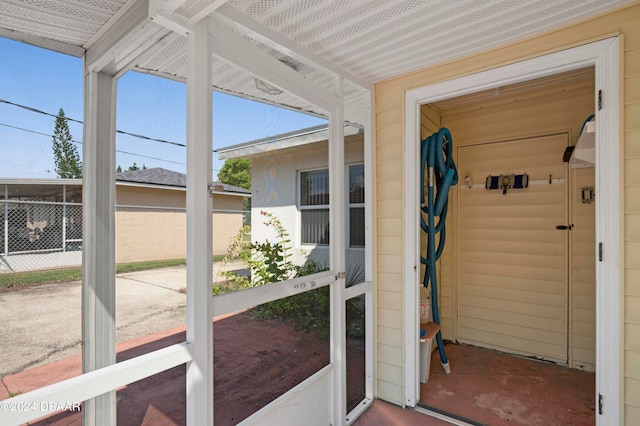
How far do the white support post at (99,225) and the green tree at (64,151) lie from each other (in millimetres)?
53

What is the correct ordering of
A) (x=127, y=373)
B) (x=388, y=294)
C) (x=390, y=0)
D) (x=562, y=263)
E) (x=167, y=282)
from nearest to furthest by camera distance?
1. (x=127, y=373)
2. (x=167, y=282)
3. (x=390, y=0)
4. (x=388, y=294)
5. (x=562, y=263)

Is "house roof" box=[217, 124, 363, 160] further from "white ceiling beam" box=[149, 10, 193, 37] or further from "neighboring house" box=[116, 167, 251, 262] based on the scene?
"white ceiling beam" box=[149, 10, 193, 37]

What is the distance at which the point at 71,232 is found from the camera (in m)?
1.43

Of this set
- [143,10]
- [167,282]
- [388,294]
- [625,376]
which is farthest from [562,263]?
[143,10]

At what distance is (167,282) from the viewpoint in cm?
138

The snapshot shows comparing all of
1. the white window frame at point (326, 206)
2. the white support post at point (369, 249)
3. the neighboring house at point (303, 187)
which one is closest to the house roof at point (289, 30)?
the neighboring house at point (303, 187)

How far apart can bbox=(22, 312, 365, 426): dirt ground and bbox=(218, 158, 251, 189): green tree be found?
25.3 inches

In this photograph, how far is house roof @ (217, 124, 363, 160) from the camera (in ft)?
5.01

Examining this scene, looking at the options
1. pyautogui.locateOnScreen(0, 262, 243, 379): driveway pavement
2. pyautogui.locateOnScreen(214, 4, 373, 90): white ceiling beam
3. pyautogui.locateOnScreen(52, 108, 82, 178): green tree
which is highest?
pyautogui.locateOnScreen(214, 4, 373, 90): white ceiling beam

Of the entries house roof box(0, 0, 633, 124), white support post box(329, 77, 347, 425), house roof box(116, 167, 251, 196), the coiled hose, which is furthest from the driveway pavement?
the coiled hose

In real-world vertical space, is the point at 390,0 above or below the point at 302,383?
above

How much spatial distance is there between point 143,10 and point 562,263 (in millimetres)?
3721

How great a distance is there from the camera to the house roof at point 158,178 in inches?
54.1

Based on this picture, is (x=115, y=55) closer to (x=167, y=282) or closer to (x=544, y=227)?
(x=167, y=282)
